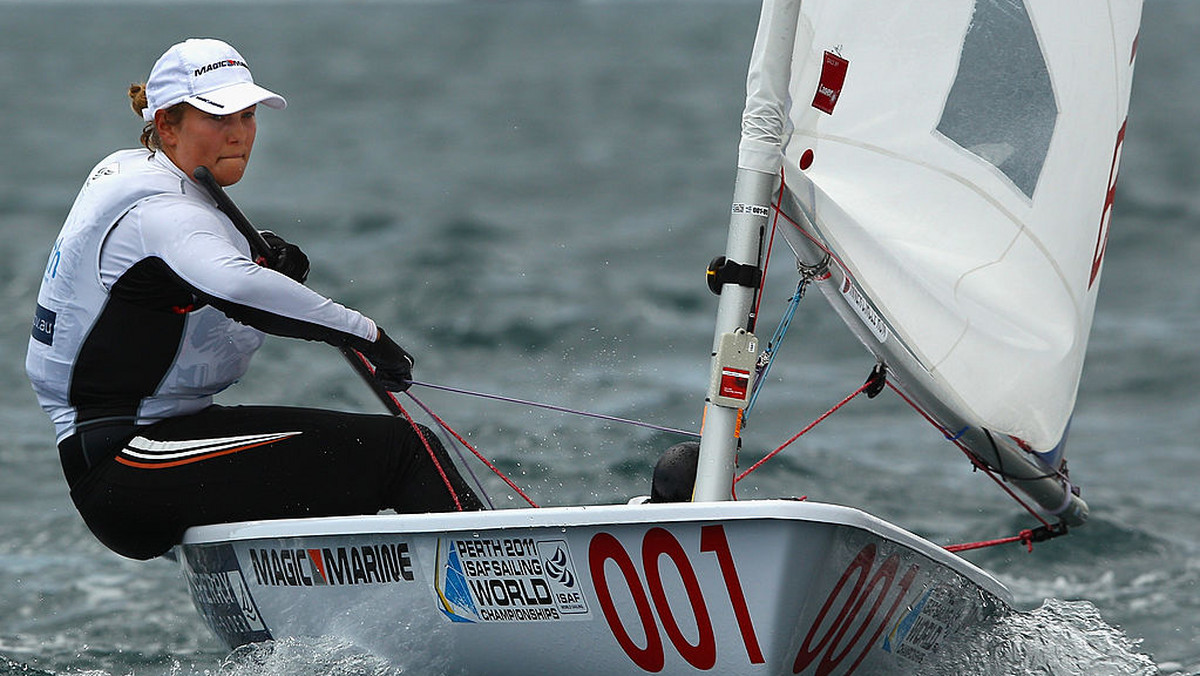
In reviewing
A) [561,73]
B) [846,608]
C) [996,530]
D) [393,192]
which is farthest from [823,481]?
[561,73]

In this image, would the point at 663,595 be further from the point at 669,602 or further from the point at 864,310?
the point at 864,310

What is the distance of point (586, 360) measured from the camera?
6.67 meters

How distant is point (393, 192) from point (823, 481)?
322 inches

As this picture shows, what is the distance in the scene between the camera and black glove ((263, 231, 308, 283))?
262 cm

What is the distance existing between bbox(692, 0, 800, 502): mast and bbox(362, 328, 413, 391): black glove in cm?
55

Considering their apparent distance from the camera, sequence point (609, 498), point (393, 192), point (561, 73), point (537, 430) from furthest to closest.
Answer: point (561, 73), point (393, 192), point (537, 430), point (609, 498)

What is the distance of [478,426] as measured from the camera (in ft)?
17.7

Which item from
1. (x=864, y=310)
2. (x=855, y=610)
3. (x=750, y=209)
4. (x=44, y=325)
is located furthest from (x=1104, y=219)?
(x=44, y=325)

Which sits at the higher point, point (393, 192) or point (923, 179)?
point (923, 179)

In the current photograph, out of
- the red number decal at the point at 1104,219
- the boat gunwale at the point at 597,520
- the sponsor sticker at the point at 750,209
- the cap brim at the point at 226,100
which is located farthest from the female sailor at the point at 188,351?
the red number decal at the point at 1104,219

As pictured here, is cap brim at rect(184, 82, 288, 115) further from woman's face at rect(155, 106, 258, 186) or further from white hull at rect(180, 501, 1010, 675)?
white hull at rect(180, 501, 1010, 675)

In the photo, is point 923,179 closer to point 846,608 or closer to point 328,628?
point 846,608

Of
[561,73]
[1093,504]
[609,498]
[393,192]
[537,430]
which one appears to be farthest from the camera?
[561,73]

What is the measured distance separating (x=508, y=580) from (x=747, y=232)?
0.67 meters
